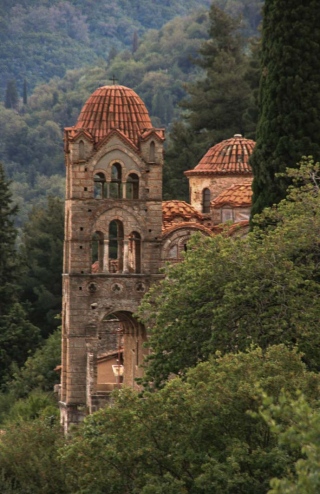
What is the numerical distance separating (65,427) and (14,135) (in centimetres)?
9872

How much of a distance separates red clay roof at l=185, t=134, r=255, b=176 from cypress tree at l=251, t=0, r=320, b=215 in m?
10.3

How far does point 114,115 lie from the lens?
1698 inches

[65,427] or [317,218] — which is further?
[65,427]

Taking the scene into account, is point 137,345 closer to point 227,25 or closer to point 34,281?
point 34,281

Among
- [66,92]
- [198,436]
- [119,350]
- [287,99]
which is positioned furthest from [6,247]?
[66,92]

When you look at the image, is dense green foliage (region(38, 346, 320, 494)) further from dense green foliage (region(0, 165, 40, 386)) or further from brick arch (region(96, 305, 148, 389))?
dense green foliage (region(0, 165, 40, 386))

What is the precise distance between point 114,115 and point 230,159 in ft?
22.9

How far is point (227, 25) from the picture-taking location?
269 feet

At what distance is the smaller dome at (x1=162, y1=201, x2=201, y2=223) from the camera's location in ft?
146

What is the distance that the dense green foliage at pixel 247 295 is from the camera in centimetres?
3097

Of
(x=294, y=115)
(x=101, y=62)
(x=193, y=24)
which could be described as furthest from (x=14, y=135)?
(x=294, y=115)

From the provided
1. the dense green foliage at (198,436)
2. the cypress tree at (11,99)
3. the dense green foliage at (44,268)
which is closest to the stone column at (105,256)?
the dense green foliage at (198,436)

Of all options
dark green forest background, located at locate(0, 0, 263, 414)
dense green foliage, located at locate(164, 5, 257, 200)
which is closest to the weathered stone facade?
dark green forest background, located at locate(0, 0, 263, 414)

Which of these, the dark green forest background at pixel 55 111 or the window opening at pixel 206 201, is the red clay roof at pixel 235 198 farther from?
the dark green forest background at pixel 55 111
